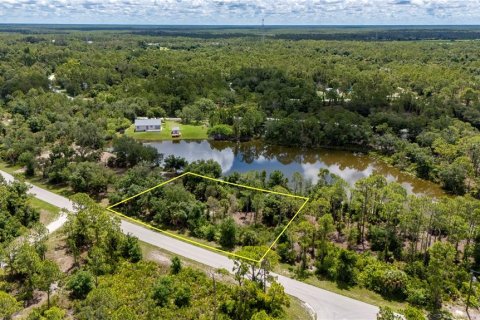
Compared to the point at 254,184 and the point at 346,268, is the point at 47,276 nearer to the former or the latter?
the point at 346,268

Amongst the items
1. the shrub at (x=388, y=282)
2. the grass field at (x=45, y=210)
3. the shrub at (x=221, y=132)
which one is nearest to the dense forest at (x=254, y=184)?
the shrub at (x=388, y=282)

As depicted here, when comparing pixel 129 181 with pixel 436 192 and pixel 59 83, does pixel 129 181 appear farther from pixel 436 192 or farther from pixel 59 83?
pixel 59 83

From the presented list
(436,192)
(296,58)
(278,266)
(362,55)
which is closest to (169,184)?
(278,266)

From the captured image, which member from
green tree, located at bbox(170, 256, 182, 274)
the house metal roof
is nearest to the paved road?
green tree, located at bbox(170, 256, 182, 274)

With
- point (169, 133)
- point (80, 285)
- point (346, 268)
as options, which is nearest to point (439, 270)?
point (346, 268)

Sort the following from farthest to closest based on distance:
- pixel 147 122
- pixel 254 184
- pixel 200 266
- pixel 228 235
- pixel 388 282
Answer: pixel 147 122
pixel 254 184
pixel 228 235
pixel 200 266
pixel 388 282

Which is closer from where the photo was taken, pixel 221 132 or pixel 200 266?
pixel 200 266
